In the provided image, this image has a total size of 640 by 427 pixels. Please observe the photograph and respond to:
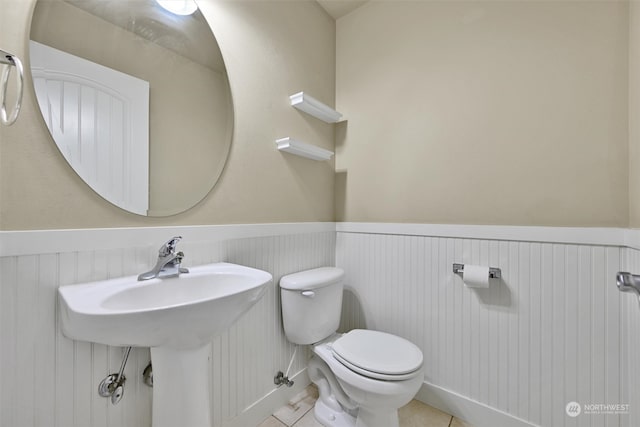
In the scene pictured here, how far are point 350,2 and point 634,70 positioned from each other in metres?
1.49

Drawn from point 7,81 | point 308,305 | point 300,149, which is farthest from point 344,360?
point 7,81

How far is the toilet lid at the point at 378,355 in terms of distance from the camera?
1.07m

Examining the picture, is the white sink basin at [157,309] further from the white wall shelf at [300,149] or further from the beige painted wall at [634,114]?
the beige painted wall at [634,114]

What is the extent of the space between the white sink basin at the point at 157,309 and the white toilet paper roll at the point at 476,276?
0.97 metres

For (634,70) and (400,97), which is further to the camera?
(400,97)

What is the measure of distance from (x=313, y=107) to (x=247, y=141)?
493 mm

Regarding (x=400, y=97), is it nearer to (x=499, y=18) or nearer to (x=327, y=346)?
(x=499, y=18)

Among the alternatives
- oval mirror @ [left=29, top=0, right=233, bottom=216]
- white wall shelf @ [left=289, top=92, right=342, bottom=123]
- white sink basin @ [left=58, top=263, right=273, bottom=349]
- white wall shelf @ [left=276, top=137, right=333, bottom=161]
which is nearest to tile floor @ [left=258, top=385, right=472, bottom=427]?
white sink basin @ [left=58, top=263, right=273, bottom=349]

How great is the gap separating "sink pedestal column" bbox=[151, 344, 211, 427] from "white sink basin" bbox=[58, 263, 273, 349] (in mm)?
85

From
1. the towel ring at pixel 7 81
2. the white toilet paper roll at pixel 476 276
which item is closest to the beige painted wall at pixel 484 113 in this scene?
the white toilet paper roll at pixel 476 276

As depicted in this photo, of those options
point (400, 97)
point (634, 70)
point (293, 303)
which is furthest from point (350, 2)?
point (293, 303)

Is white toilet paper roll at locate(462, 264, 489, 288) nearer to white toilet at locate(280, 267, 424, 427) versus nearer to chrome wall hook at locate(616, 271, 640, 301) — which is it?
white toilet at locate(280, 267, 424, 427)

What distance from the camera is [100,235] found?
85 centimetres

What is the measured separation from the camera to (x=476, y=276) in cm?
127
